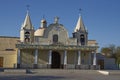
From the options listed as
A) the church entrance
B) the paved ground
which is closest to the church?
the church entrance

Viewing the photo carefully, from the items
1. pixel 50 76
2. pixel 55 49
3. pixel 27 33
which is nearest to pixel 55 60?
pixel 55 49

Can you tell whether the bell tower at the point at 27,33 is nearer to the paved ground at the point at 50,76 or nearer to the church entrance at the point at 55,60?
the church entrance at the point at 55,60

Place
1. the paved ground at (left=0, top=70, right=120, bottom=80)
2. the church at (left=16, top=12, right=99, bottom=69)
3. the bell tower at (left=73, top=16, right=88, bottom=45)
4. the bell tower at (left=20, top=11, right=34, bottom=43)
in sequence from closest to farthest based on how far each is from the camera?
the paved ground at (left=0, top=70, right=120, bottom=80)
the church at (left=16, top=12, right=99, bottom=69)
the bell tower at (left=20, top=11, right=34, bottom=43)
the bell tower at (left=73, top=16, right=88, bottom=45)

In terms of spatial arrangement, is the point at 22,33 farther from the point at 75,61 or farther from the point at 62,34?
the point at 75,61

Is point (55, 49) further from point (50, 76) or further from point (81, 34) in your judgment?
point (50, 76)

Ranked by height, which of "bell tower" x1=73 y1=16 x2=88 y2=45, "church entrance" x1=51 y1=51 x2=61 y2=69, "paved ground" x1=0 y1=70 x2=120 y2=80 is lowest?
"paved ground" x1=0 y1=70 x2=120 y2=80

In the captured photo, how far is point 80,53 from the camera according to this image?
45.2m

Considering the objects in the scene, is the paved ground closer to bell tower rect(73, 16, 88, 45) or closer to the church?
the church

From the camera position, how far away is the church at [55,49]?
1722 inches

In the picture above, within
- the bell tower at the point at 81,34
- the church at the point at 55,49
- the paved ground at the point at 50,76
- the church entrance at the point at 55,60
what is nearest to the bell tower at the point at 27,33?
the church at the point at 55,49

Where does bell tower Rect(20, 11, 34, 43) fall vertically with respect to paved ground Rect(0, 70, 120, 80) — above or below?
above

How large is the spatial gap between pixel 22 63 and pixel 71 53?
7.83 m

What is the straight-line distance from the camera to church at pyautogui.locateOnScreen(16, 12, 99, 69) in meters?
43.8

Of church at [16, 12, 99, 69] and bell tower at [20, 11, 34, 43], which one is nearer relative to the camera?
church at [16, 12, 99, 69]
